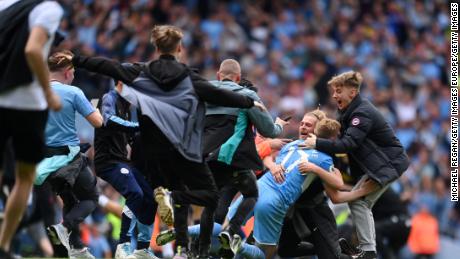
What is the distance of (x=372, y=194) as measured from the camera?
11.2 metres

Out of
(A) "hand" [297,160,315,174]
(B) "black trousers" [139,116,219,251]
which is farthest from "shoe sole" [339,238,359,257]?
(B) "black trousers" [139,116,219,251]

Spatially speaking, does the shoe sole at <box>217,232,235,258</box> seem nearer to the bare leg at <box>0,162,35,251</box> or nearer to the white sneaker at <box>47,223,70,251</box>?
the white sneaker at <box>47,223,70,251</box>

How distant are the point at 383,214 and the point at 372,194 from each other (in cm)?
338

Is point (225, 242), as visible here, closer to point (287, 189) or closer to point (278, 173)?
point (287, 189)

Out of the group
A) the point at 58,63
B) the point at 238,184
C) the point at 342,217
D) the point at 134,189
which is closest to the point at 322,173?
the point at 238,184

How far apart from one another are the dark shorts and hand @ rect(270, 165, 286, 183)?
11.1ft

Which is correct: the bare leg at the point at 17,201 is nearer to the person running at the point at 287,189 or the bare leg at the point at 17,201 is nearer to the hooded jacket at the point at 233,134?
the hooded jacket at the point at 233,134

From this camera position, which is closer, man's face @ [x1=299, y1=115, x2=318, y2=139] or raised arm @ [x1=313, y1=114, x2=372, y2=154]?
raised arm @ [x1=313, y1=114, x2=372, y2=154]

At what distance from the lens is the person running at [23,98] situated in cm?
809

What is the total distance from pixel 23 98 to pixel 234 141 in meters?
2.90

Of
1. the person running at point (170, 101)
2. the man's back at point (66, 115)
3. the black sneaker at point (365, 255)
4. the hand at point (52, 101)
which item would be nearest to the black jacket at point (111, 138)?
the man's back at point (66, 115)

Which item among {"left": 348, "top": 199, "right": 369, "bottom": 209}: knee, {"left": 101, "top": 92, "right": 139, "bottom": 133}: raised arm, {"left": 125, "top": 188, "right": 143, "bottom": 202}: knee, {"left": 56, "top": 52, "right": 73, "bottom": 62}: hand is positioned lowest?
{"left": 348, "top": 199, "right": 369, "bottom": 209}: knee

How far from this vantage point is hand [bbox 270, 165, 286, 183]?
10.9 meters

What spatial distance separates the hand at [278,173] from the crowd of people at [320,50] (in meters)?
9.08
